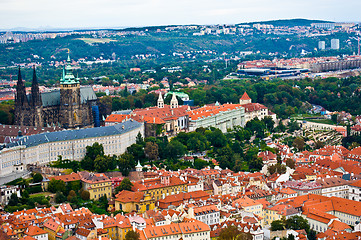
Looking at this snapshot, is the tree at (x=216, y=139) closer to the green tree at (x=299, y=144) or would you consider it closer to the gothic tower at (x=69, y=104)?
the green tree at (x=299, y=144)

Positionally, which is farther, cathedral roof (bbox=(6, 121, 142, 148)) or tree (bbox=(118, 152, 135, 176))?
tree (bbox=(118, 152, 135, 176))

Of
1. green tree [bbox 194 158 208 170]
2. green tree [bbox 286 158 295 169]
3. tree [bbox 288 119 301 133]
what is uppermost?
green tree [bbox 194 158 208 170]

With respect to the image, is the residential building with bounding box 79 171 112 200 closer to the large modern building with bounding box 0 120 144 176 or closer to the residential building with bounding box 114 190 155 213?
the residential building with bounding box 114 190 155 213

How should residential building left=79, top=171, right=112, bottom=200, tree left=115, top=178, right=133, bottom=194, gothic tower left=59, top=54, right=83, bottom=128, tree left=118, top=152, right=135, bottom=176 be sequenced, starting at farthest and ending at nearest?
gothic tower left=59, top=54, right=83, bottom=128
tree left=118, top=152, right=135, bottom=176
tree left=115, top=178, right=133, bottom=194
residential building left=79, top=171, right=112, bottom=200

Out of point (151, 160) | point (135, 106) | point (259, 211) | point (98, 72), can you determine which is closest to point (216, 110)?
point (135, 106)

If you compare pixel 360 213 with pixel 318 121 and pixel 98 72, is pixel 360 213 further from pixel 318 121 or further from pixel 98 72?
pixel 98 72

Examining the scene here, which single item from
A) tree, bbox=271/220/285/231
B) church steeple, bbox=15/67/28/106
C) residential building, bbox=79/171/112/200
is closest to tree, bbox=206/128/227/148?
church steeple, bbox=15/67/28/106
